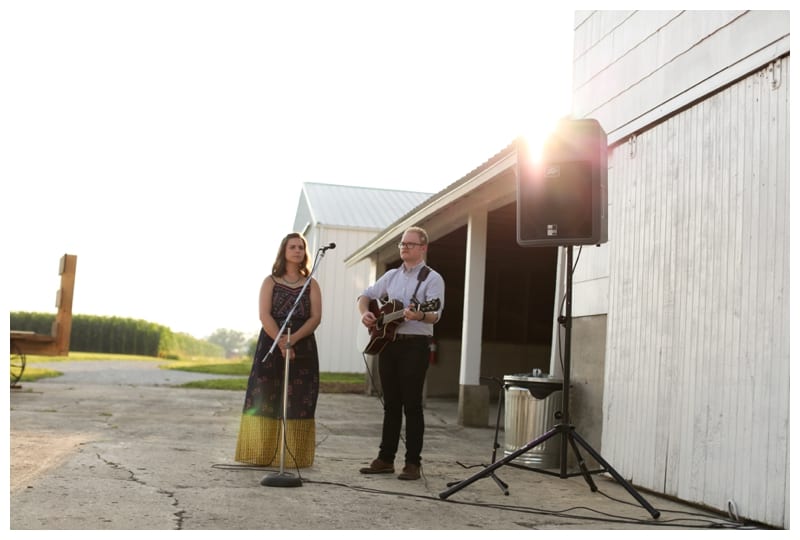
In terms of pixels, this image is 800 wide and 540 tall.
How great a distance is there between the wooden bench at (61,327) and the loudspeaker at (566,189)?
2745 millimetres

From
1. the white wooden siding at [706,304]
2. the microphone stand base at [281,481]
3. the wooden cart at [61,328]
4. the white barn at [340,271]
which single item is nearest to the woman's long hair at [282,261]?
the microphone stand base at [281,481]

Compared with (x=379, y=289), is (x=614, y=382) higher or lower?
lower

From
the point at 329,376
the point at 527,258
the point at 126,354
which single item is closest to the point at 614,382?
the point at 527,258

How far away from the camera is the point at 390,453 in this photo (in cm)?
560

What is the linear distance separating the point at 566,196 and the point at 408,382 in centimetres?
156

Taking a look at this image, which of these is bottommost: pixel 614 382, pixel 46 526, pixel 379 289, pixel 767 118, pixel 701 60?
pixel 46 526

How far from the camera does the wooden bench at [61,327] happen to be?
3.34m

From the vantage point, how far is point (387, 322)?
17.6ft

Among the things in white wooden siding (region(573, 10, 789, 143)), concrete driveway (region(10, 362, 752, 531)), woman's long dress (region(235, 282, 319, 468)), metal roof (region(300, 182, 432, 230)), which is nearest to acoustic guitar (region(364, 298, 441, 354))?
woman's long dress (region(235, 282, 319, 468))

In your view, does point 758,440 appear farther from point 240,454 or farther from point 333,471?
point 240,454

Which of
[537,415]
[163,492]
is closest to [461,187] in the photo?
[537,415]

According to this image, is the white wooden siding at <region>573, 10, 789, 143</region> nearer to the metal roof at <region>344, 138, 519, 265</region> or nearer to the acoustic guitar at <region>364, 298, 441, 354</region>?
the metal roof at <region>344, 138, 519, 265</region>

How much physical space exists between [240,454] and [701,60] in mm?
4057

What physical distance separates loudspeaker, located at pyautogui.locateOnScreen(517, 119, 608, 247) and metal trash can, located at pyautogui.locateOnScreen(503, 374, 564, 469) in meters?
1.62
